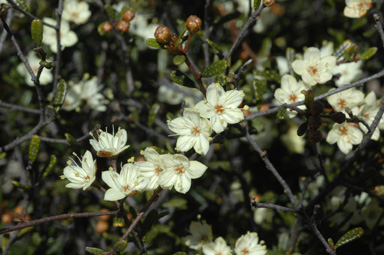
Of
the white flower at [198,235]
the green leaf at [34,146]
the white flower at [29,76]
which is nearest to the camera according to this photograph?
the green leaf at [34,146]

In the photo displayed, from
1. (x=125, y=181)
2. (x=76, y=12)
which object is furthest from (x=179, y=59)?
(x=76, y=12)

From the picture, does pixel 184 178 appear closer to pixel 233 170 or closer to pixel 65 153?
pixel 233 170

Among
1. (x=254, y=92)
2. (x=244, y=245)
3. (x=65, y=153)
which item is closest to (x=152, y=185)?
(x=244, y=245)

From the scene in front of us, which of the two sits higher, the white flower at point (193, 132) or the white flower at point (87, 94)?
the white flower at point (193, 132)

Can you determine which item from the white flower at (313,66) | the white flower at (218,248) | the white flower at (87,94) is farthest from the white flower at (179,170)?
the white flower at (87,94)

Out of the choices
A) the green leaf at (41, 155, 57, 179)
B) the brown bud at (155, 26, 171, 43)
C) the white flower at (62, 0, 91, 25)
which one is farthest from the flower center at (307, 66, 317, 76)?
the white flower at (62, 0, 91, 25)

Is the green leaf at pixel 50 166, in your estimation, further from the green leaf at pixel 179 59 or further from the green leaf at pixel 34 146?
the green leaf at pixel 179 59

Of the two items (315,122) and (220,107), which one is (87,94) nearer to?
(220,107)
